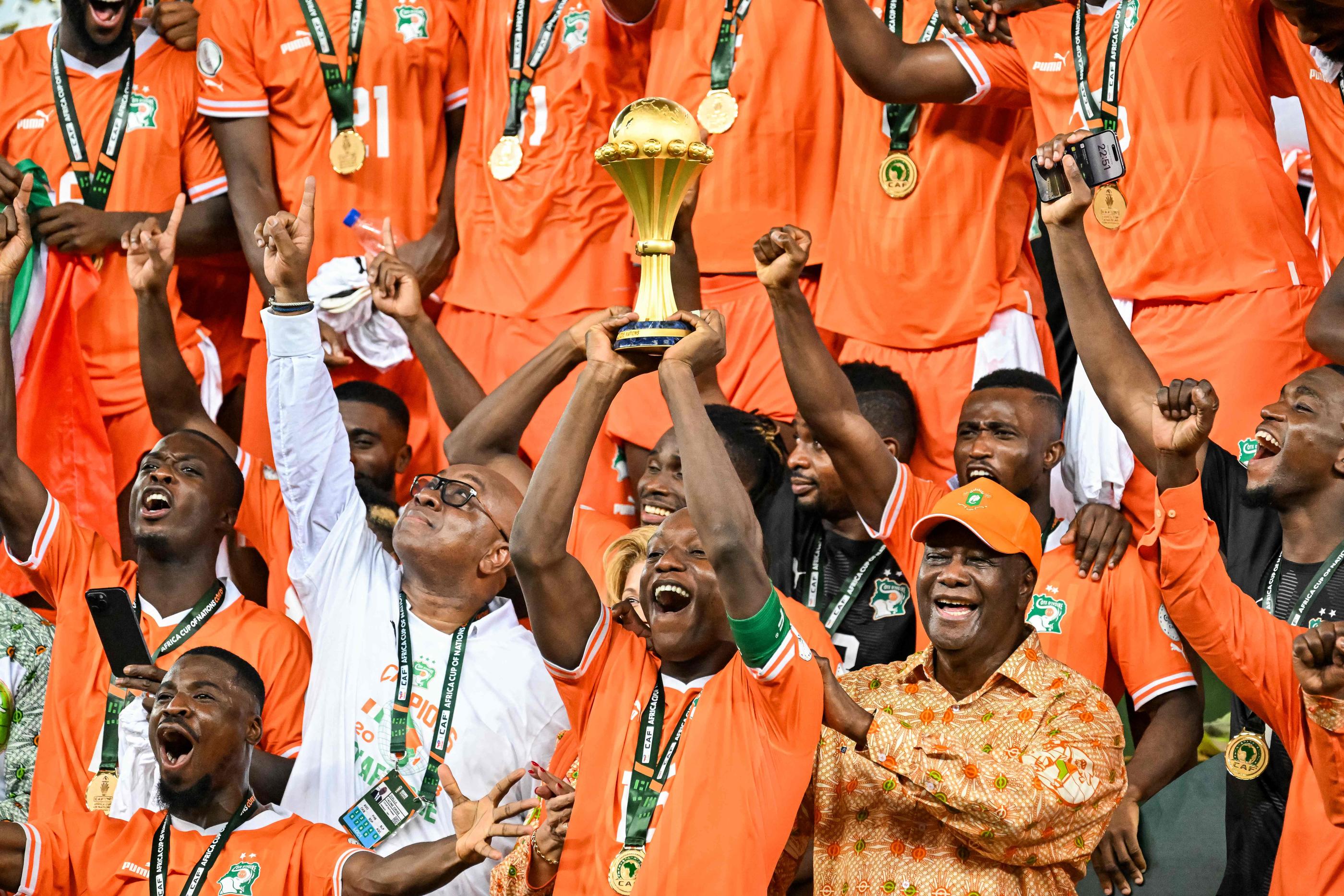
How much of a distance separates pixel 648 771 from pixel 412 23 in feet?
11.1

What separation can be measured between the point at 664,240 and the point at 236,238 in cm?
290

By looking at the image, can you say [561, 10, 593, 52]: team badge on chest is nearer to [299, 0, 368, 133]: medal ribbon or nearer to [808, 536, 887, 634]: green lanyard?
[299, 0, 368, 133]: medal ribbon

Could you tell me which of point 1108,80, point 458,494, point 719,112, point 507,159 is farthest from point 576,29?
point 458,494

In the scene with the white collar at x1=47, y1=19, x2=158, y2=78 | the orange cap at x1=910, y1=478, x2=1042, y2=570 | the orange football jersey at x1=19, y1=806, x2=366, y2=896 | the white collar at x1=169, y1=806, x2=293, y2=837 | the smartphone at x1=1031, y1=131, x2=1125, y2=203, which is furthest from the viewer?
the white collar at x1=47, y1=19, x2=158, y2=78

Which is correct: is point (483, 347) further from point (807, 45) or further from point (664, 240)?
point (664, 240)

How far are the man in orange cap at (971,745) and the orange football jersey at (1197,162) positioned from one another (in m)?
1.27

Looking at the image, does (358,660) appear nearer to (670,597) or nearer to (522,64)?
(670,597)

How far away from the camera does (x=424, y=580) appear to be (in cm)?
468

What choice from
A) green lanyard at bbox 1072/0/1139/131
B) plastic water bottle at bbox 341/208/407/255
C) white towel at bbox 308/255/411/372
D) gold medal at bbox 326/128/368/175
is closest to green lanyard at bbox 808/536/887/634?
green lanyard at bbox 1072/0/1139/131

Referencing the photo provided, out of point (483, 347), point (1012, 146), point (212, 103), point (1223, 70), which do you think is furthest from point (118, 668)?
point (1223, 70)

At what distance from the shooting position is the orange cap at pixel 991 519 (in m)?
3.81

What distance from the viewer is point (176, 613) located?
5074mm

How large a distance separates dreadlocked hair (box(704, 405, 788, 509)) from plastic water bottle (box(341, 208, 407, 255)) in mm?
1535

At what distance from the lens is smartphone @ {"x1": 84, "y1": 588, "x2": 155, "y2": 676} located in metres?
4.64
